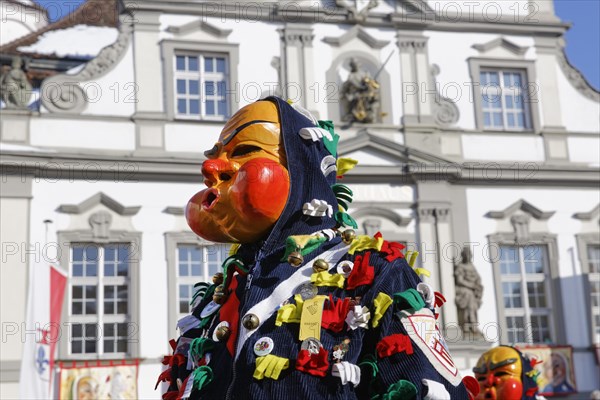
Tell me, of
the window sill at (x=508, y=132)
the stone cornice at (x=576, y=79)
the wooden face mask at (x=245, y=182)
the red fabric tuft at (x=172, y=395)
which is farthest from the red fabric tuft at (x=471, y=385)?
the stone cornice at (x=576, y=79)

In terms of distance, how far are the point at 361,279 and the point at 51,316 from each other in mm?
9867

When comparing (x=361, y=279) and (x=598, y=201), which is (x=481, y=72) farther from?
(x=361, y=279)

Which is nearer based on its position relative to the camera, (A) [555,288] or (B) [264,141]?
(B) [264,141]

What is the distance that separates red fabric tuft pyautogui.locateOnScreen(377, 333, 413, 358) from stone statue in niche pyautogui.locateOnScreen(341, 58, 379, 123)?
511 inches

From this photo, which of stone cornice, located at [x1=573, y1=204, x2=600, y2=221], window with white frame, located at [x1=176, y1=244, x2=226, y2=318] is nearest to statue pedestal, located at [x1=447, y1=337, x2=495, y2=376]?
stone cornice, located at [x1=573, y1=204, x2=600, y2=221]

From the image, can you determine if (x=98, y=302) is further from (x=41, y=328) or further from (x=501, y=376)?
(x=501, y=376)

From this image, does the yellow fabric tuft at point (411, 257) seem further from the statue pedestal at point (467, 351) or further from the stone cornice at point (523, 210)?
the stone cornice at point (523, 210)

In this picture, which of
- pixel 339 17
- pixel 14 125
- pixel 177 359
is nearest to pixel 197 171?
pixel 14 125

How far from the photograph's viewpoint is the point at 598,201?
16.9 meters

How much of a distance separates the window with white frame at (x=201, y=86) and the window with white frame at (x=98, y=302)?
8.58 ft

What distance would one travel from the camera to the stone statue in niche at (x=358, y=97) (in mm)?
16016

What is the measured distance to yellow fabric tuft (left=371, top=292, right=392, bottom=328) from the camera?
3252mm

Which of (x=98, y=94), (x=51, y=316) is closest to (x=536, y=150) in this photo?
(x=98, y=94)

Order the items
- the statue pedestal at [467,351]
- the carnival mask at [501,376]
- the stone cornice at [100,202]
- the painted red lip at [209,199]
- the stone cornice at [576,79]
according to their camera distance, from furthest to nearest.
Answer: the stone cornice at [576,79]
the statue pedestal at [467,351]
the stone cornice at [100,202]
the carnival mask at [501,376]
the painted red lip at [209,199]
